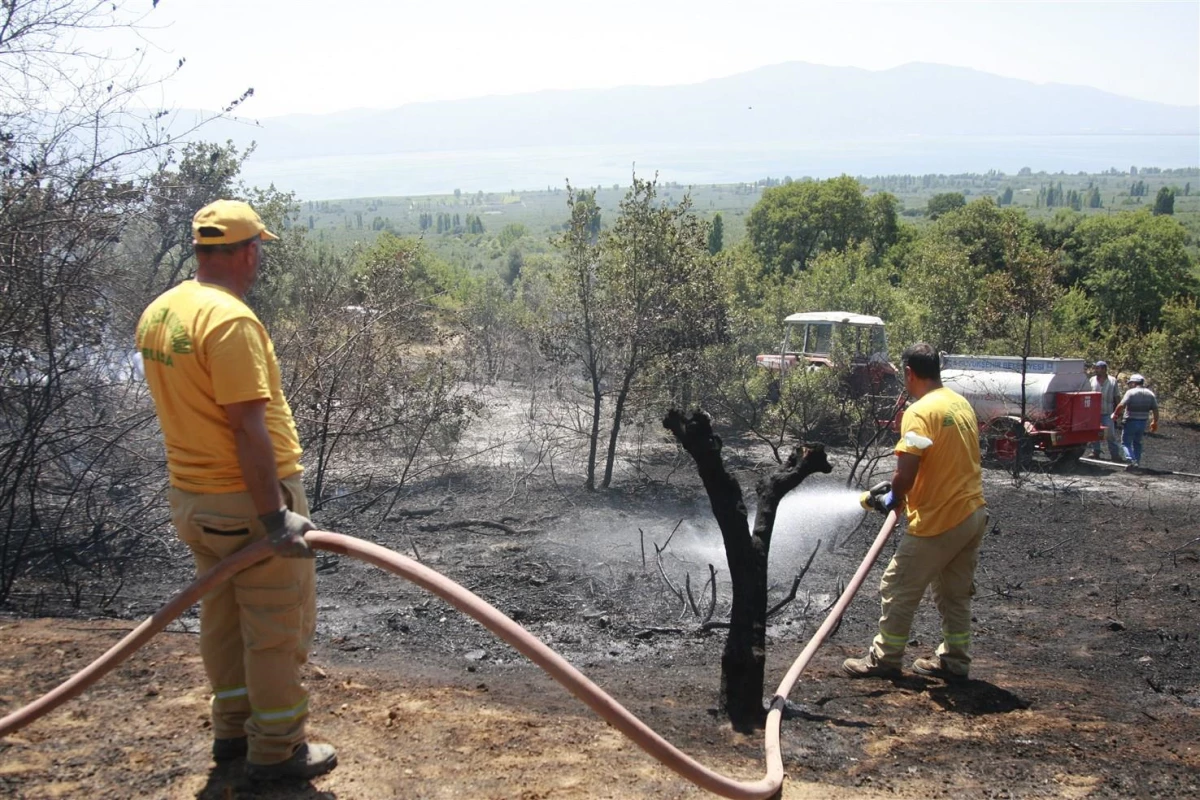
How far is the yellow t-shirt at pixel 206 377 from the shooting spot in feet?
9.61

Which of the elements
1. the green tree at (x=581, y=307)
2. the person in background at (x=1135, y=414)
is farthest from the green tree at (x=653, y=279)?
the person in background at (x=1135, y=414)

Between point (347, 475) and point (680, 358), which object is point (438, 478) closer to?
point (347, 475)

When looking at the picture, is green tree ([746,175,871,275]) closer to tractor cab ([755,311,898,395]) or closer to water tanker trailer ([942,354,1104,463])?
tractor cab ([755,311,898,395])

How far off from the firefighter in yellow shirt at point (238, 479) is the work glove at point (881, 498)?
3.40m

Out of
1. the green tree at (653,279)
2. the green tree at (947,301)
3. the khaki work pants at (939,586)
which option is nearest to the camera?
the khaki work pants at (939,586)

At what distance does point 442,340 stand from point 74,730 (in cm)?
1015

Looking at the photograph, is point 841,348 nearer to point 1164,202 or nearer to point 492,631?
point 492,631

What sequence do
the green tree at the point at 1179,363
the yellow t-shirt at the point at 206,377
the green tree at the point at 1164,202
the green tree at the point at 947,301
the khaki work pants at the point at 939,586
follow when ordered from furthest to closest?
1. the green tree at the point at 1164,202
2. the green tree at the point at 1179,363
3. the green tree at the point at 947,301
4. the khaki work pants at the point at 939,586
5. the yellow t-shirt at the point at 206,377

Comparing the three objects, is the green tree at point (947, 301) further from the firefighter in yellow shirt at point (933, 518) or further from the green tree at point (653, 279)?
the firefighter in yellow shirt at point (933, 518)

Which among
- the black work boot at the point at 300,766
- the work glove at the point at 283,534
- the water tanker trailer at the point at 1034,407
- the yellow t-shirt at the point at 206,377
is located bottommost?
the water tanker trailer at the point at 1034,407

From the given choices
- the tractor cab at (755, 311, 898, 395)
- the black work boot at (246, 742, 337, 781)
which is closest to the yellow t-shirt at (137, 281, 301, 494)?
the black work boot at (246, 742, 337, 781)

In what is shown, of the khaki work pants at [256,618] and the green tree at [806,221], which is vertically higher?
the green tree at [806,221]

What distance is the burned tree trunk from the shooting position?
4352 mm

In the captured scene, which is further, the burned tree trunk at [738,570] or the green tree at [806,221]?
the green tree at [806,221]
